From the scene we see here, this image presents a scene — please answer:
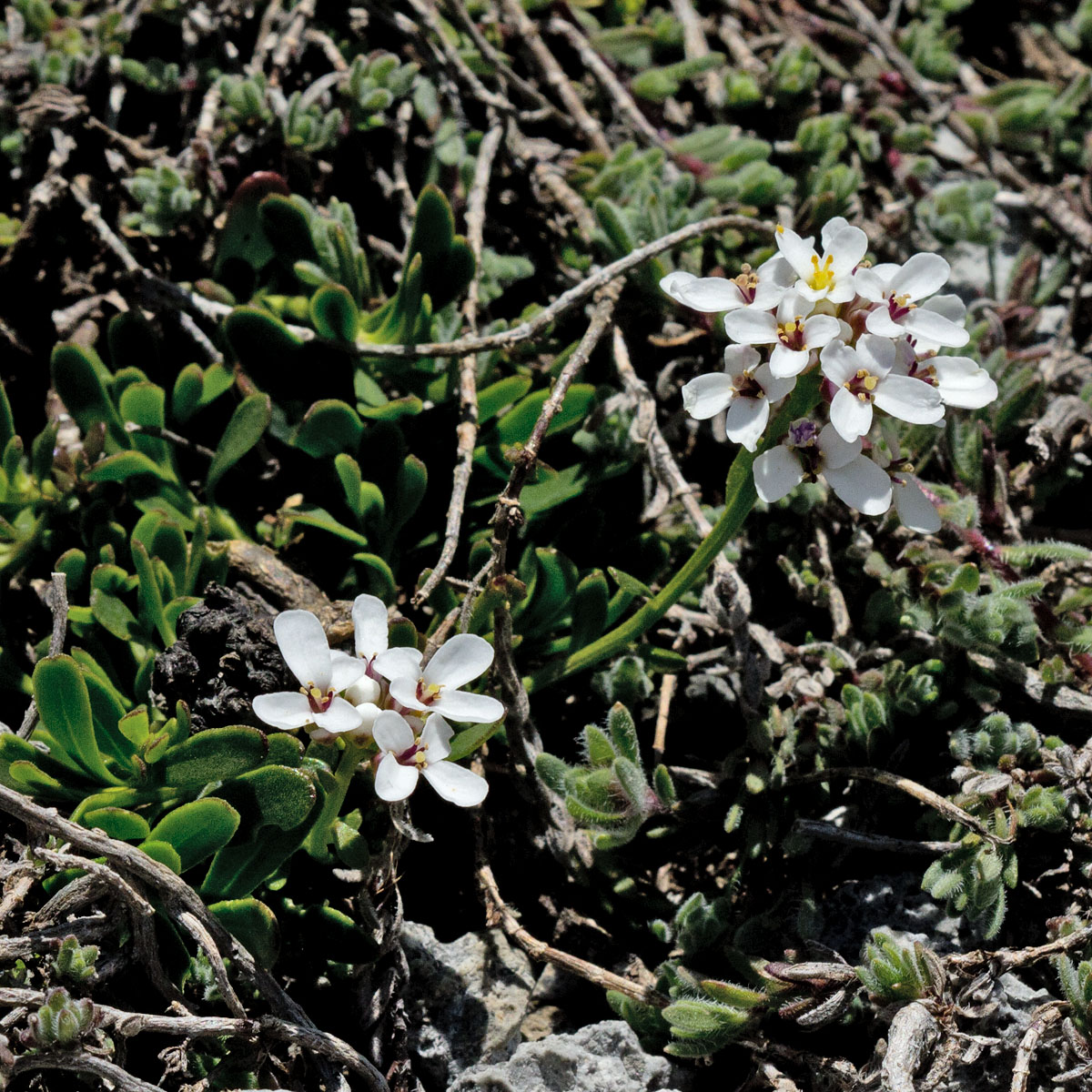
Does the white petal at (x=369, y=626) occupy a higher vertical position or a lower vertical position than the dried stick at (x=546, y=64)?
lower

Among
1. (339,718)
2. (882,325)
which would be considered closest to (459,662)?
(339,718)

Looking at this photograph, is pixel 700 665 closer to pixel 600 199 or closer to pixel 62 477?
pixel 600 199

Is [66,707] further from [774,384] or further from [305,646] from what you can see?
[774,384]

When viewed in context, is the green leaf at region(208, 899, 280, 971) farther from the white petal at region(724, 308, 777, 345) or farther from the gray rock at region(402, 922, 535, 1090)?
the white petal at region(724, 308, 777, 345)

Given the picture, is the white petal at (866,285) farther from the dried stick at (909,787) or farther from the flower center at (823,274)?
the dried stick at (909,787)

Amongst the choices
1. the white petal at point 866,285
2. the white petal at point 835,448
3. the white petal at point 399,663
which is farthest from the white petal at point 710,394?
the white petal at point 399,663

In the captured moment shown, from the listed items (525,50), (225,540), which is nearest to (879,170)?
(525,50)
